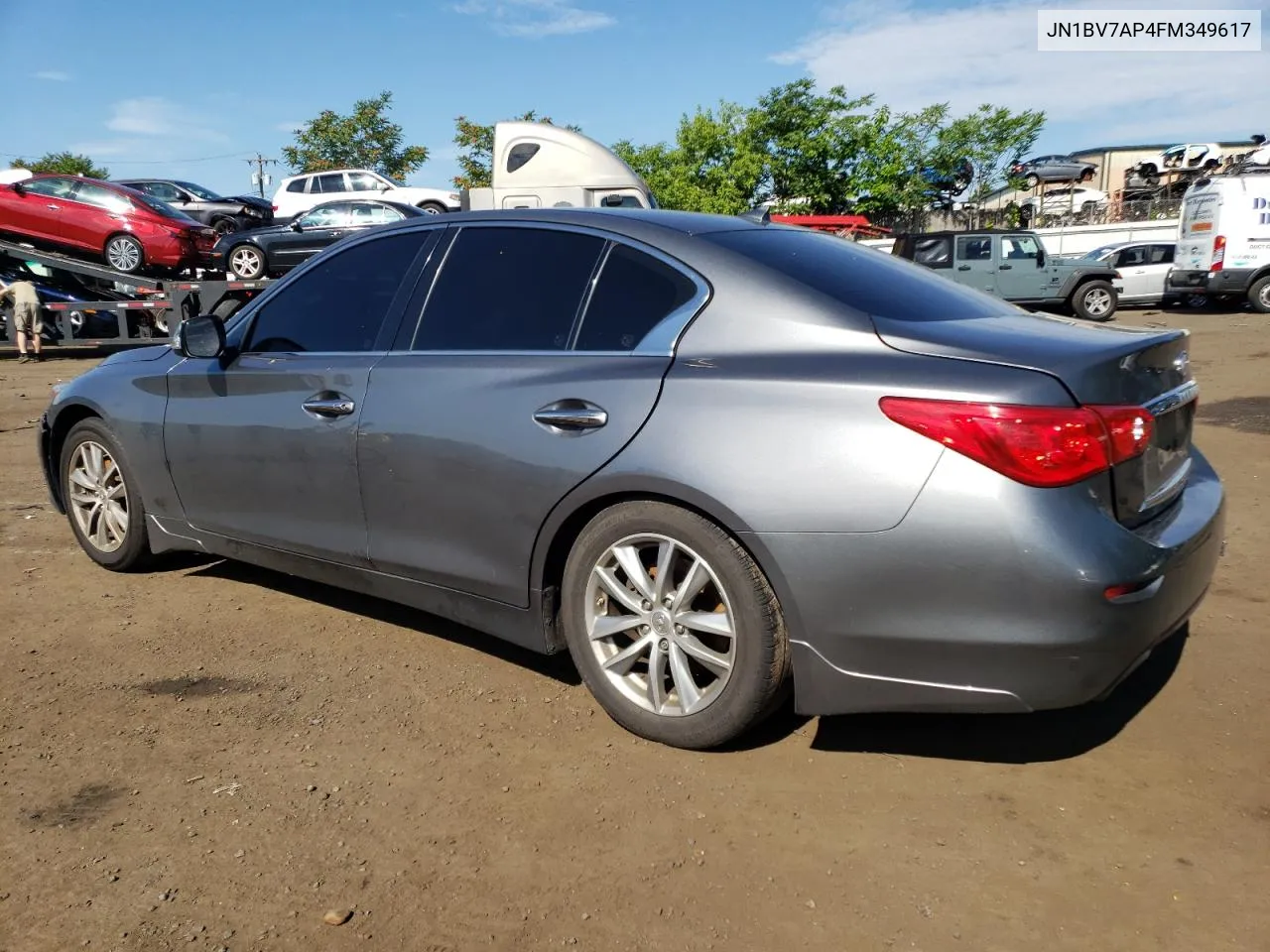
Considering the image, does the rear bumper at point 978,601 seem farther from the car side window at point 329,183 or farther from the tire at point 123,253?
the car side window at point 329,183

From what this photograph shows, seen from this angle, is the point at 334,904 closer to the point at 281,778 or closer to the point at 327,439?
the point at 281,778

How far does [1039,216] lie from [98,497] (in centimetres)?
3883

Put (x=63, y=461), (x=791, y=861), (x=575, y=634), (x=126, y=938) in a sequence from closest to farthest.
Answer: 1. (x=126, y=938)
2. (x=791, y=861)
3. (x=575, y=634)
4. (x=63, y=461)

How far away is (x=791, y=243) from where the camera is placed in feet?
11.5

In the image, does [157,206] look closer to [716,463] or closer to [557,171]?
[557,171]

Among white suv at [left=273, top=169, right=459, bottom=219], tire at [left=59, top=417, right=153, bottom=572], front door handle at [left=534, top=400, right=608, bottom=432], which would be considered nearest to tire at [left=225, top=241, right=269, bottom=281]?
white suv at [left=273, top=169, right=459, bottom=219]

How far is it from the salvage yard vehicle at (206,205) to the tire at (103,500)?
1835cm

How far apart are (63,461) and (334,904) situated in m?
3.44

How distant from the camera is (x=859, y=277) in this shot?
130 inches

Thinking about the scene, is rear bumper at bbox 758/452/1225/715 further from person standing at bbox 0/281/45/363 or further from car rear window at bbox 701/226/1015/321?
person standing at bbox 0/281/45/363

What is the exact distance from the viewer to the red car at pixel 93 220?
624 inches

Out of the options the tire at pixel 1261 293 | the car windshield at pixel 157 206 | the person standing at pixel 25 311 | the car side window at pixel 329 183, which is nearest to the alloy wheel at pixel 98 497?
the person standing at pixel 25 311

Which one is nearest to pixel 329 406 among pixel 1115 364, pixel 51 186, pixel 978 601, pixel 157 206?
pixel 978 601

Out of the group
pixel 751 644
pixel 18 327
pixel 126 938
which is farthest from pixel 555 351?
pixel 18 327
